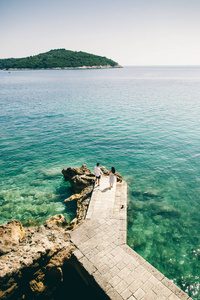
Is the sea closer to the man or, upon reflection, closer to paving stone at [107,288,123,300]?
the man

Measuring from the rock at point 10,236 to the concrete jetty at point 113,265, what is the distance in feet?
9.12

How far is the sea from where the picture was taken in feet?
37.3

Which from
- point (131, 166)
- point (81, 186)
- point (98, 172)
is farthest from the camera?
point (131, 166)

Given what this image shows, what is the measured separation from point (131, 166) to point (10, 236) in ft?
43.4

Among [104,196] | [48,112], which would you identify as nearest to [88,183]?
[104,196]

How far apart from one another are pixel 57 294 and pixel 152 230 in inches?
266

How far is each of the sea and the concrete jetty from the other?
2.34m

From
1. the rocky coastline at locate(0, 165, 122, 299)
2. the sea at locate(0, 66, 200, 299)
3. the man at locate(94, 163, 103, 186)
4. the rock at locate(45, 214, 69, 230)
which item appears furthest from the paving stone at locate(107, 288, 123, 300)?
the man at locate(94, 163, 103, 186)

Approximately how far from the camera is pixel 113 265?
25.7 feet

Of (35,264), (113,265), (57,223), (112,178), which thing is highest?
(112,178)

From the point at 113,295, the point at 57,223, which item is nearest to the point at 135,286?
the point at 113,295

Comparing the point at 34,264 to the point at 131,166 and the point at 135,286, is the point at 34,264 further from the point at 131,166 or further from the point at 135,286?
the point at 131,166

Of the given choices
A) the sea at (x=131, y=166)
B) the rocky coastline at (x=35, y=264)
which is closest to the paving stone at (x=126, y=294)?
the rocky coastline at (x=35, y=264)

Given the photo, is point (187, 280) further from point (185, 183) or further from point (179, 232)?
point (185, 183)
